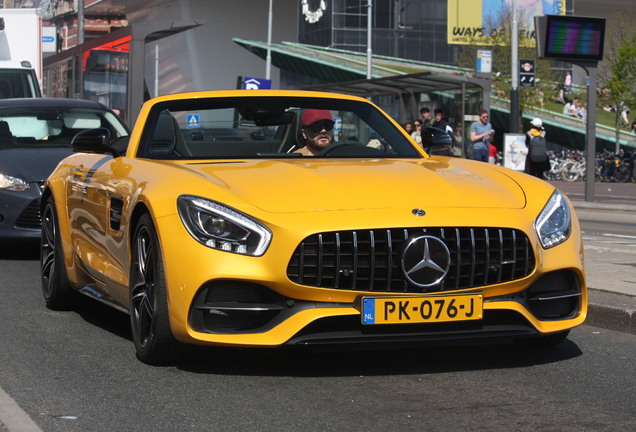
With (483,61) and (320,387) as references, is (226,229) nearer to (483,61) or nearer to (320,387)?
(320,387)

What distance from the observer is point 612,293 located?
762 centimetres

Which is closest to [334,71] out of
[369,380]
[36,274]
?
[36,274]

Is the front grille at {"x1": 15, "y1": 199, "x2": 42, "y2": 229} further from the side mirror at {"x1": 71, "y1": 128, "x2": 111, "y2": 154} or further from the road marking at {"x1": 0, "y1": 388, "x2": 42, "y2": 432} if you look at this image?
the road marking at {"x1": 0, "y1": 388, "x2": 42, "y2": 432}

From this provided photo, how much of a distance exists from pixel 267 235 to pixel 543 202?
1.37 m

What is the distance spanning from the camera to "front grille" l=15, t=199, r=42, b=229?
11.3 metres

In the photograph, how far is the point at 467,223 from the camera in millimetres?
5328

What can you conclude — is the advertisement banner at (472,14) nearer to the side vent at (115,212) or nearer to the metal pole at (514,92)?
the metal pole at (514,92)

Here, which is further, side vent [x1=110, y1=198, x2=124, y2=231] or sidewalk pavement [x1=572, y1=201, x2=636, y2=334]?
sidewalk pavement [x1=572, y1=201, x2=636, y2=334]

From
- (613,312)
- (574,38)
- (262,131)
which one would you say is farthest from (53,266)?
(574,38)

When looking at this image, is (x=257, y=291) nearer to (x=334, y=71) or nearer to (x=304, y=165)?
(x=304, y=165)

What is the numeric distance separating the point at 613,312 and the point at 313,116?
2.08 meters

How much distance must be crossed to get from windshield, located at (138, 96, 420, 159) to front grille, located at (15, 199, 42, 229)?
460 cm

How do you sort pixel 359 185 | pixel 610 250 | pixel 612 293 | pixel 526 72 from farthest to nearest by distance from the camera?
pixel 526 72, pixel 610 250, pixel 612 293, pixel 359 185

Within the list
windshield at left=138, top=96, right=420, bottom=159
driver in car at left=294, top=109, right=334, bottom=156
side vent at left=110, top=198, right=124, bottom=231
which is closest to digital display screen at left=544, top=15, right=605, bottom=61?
windshield at left=138, top=96, right=420, bottom=159
